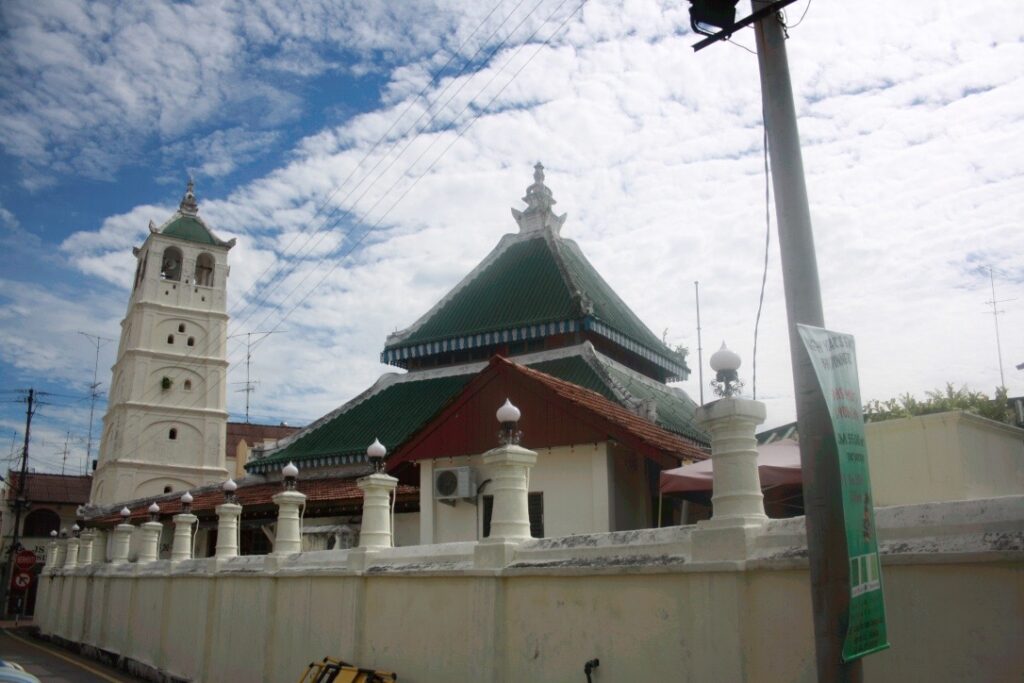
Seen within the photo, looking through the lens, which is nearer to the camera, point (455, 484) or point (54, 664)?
point (455, 484)

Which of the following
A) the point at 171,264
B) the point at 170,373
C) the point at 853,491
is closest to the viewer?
the point at 853,491

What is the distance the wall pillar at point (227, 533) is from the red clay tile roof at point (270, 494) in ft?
8.27

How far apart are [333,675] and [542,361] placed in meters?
10.3

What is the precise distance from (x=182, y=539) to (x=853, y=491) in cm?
1506

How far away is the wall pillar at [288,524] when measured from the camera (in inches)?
478

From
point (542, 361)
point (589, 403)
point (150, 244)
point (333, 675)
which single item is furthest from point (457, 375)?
point (150, 244)

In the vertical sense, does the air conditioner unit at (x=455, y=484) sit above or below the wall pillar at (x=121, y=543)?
above

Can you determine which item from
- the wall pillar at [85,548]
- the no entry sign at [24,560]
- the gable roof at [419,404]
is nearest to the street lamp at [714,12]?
the gable roof at [419,404]

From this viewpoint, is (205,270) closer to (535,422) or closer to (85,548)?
(85,548)

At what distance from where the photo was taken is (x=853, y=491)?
4043 mm

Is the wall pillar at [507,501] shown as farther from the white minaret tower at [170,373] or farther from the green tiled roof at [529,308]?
the white minaret tower at [170,373]

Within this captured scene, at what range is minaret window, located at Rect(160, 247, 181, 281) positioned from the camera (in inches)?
1696

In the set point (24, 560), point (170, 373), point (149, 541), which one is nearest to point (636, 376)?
point (149, 541)

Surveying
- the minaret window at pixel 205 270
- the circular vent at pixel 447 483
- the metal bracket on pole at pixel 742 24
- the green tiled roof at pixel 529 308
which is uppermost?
the minaret window at pixel 205 270
